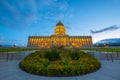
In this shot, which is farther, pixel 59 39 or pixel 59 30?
pixel 59 30

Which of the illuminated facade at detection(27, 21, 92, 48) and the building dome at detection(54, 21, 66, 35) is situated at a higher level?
the building dome at detection(54, 21, 66, 35)

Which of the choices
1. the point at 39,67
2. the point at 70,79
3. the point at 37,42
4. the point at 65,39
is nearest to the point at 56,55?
the point at 39,67

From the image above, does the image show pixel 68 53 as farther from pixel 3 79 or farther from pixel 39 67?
pixel 3 79

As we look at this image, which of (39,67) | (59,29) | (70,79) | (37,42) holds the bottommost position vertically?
(70,79)

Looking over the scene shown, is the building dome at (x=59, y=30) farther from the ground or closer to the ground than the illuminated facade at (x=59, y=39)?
farther from the ground

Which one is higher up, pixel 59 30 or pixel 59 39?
pixel 59 30

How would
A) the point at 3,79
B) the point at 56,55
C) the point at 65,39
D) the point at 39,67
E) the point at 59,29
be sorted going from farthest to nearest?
the point at 59,29
the point at 65,39
the point at 56,55
the point at 39,67
the point at 3,79

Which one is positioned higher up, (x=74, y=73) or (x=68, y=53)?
(x=68, y=53)

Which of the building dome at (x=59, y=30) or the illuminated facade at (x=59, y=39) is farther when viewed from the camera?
the building dome at (x=59, y=30)

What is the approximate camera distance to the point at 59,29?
113 metres

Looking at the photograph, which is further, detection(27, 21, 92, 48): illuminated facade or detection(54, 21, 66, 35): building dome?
detection(54, 21, 66, 35): building dome

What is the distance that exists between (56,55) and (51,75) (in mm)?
4839

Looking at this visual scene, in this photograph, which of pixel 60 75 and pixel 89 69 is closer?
pixel 60 75

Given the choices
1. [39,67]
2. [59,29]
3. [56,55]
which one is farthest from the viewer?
[59,29]
